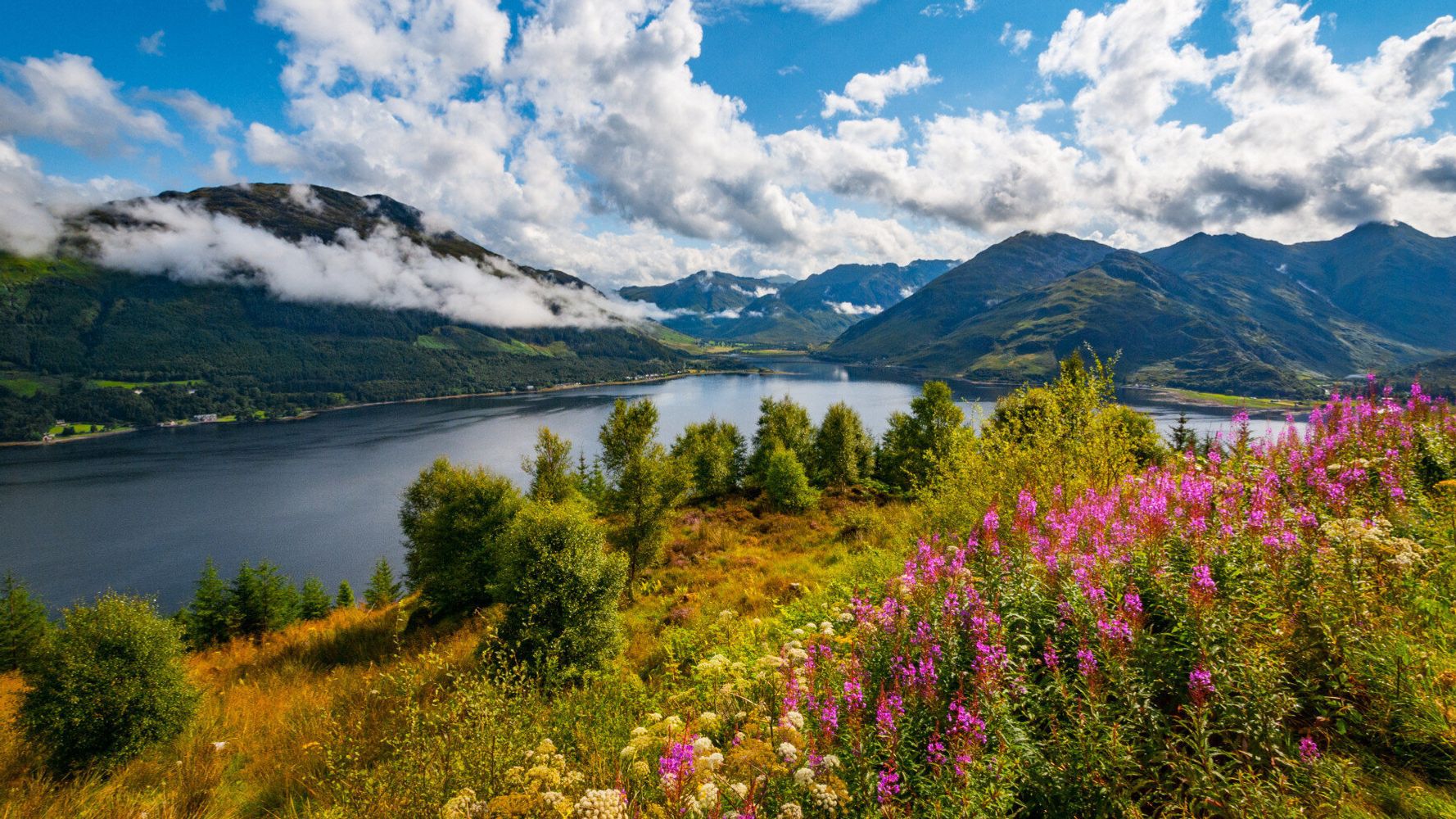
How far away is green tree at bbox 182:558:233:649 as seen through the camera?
3741cm

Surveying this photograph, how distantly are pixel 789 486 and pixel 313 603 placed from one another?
1719 inches

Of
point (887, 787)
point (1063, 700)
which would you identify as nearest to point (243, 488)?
point (887, 787)

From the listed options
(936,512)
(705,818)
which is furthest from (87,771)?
(936,512)

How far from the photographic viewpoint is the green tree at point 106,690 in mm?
11648

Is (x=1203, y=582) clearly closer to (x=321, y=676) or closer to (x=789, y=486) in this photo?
(x=321, y=676)

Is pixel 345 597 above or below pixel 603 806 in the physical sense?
below

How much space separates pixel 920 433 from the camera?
48812 mm

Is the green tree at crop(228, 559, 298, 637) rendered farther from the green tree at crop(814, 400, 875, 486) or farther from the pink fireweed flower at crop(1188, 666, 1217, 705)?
the pink fireweed flower at crop(1188, 666, 1217, 705)

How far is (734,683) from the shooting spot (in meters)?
6.90

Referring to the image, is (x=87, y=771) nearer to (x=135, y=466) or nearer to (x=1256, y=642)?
(x=1256, y=642)

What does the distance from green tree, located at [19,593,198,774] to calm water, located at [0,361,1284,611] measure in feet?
97.5

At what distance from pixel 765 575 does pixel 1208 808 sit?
17.4 m

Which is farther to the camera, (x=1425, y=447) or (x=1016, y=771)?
(x=1425, y=447)

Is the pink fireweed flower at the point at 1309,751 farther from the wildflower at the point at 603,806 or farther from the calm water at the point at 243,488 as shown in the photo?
the calm water at the point at 243,488
